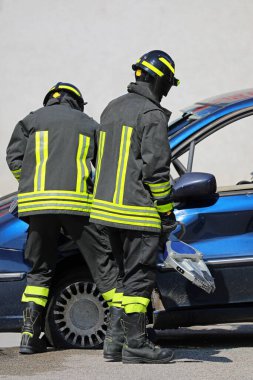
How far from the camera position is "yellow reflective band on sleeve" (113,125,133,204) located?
6016 mm

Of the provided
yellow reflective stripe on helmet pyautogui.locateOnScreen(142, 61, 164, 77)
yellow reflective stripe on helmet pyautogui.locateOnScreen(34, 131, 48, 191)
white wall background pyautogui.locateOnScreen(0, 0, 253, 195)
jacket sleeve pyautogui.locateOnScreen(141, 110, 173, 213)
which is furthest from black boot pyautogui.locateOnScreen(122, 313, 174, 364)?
white wall background pyautogui.locateOnScreen(0, 0, 253, 195)

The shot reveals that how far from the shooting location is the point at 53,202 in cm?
637

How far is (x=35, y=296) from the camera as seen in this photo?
6492 millimetres

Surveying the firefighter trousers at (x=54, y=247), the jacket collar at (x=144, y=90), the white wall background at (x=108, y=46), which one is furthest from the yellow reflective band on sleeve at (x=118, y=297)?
the white wall background at (x=108, y=46)

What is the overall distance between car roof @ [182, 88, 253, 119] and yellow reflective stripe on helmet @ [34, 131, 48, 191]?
103 centimetres

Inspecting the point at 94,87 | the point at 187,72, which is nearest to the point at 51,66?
the point at 94,87

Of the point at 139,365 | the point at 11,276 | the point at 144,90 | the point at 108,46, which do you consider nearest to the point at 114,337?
the point at 139,365

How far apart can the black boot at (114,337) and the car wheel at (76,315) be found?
0.42m

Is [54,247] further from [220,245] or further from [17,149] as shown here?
[220,245]

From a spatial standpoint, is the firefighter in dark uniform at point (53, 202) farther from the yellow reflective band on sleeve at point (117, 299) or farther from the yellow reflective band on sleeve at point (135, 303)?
the yellow reflective band on sleeve at point (135, 303)

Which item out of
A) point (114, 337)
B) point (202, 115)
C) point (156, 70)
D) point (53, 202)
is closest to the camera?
point (156, 70)

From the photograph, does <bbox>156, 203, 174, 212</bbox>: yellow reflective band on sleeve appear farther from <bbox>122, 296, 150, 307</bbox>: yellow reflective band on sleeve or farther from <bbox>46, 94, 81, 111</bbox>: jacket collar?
<bbox>46, 94, 81, 111</bbox>: jacket collar

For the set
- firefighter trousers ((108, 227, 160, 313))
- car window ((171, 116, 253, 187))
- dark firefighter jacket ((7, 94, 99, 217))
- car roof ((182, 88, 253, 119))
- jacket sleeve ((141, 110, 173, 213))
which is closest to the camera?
jacket sleeve ((141, 110, 173, 213))

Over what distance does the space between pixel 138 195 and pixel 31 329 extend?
111 cm
